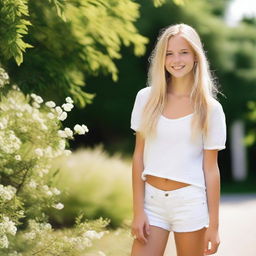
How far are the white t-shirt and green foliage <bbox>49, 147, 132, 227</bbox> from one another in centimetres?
416

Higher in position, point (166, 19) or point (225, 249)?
point (166, 19)

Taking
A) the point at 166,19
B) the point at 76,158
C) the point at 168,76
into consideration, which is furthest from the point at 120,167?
the point at 166,19

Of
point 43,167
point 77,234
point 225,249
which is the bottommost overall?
point 225,249

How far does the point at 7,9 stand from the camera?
525 cm

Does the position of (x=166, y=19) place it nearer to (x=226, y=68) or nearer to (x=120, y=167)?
(x=226, y=68)

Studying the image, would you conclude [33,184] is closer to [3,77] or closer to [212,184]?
[3,77]

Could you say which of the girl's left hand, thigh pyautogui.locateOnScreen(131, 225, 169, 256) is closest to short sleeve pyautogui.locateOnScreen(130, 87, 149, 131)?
thigh pyautogui.locateOnScreen(131, 225, 169, 256)

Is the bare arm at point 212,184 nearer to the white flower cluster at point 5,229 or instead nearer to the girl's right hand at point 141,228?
the girl's right hand at point 141,228

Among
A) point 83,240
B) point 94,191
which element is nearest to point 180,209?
point 83,240

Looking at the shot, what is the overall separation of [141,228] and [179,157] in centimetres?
44

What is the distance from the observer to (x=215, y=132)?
142 inches

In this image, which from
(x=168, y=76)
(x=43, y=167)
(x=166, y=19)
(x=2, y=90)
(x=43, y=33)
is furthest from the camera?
(x=166, y=19)

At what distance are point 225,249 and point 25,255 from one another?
2.85 metres

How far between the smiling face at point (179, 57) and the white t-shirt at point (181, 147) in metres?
0.27
